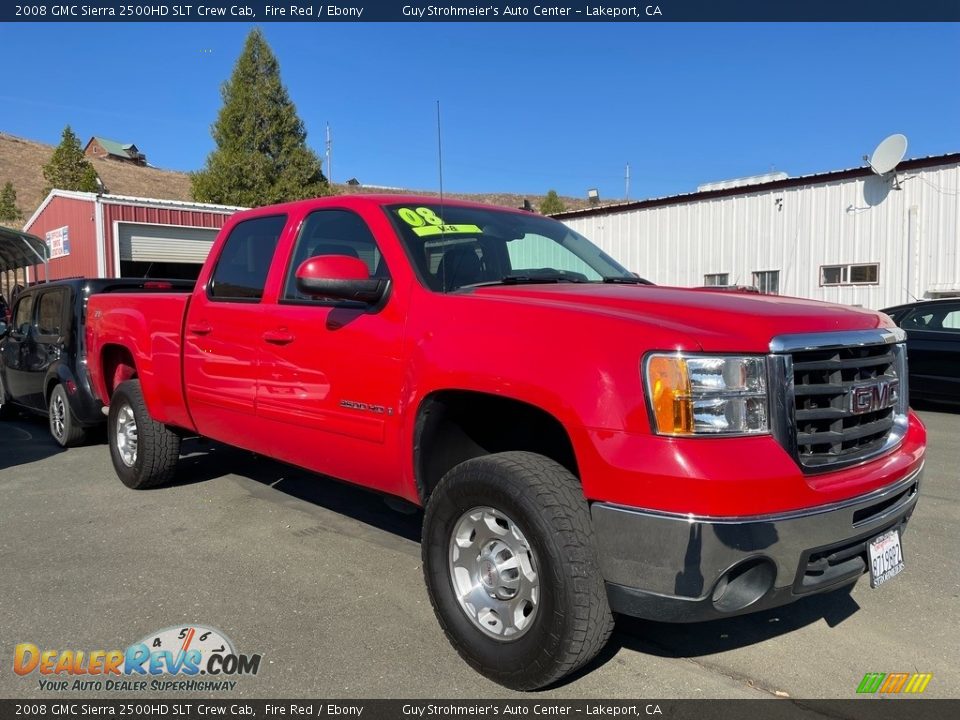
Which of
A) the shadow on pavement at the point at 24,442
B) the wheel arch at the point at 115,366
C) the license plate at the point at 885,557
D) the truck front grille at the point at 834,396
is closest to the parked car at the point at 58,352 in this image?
the shadow on pavement at the point at 24,442

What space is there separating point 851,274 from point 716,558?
15.2 m

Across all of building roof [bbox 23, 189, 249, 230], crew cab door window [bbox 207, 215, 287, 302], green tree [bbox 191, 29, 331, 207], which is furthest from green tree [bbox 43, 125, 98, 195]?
crew cab door window [bbox 207, 215, 287, 302]

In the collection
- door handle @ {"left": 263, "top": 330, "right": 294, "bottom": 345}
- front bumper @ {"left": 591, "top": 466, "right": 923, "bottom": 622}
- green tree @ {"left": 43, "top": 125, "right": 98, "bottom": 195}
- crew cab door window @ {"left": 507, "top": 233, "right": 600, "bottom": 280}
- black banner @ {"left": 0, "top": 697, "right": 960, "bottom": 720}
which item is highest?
green tree @ {"left": 43, "top": 125, "right": 98, "bottom": 195}

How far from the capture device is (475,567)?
286 centimetres

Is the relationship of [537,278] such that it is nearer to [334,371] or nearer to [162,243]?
[334,371]

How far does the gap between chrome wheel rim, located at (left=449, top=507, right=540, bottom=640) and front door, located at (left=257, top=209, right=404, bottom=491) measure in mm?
545

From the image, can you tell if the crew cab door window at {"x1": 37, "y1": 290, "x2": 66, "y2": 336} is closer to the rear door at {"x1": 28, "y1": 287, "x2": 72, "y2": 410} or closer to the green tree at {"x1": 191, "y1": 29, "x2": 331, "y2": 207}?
the rear door at {"x1": 28, "y1": 287, "x2": 72, "y2": 410}

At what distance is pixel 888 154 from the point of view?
46.5 feet

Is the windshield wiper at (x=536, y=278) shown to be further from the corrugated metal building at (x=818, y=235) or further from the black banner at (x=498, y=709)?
the corrugated metal building at (x=818, y=235)

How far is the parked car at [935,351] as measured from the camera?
29.8ft

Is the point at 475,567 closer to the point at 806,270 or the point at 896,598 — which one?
the point at 896,598

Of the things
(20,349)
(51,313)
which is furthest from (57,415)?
(20,349)

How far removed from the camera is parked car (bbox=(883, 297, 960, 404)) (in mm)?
9094

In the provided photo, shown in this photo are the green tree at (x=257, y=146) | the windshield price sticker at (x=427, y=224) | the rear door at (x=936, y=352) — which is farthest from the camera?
the green tree at (x=257, y=146)
